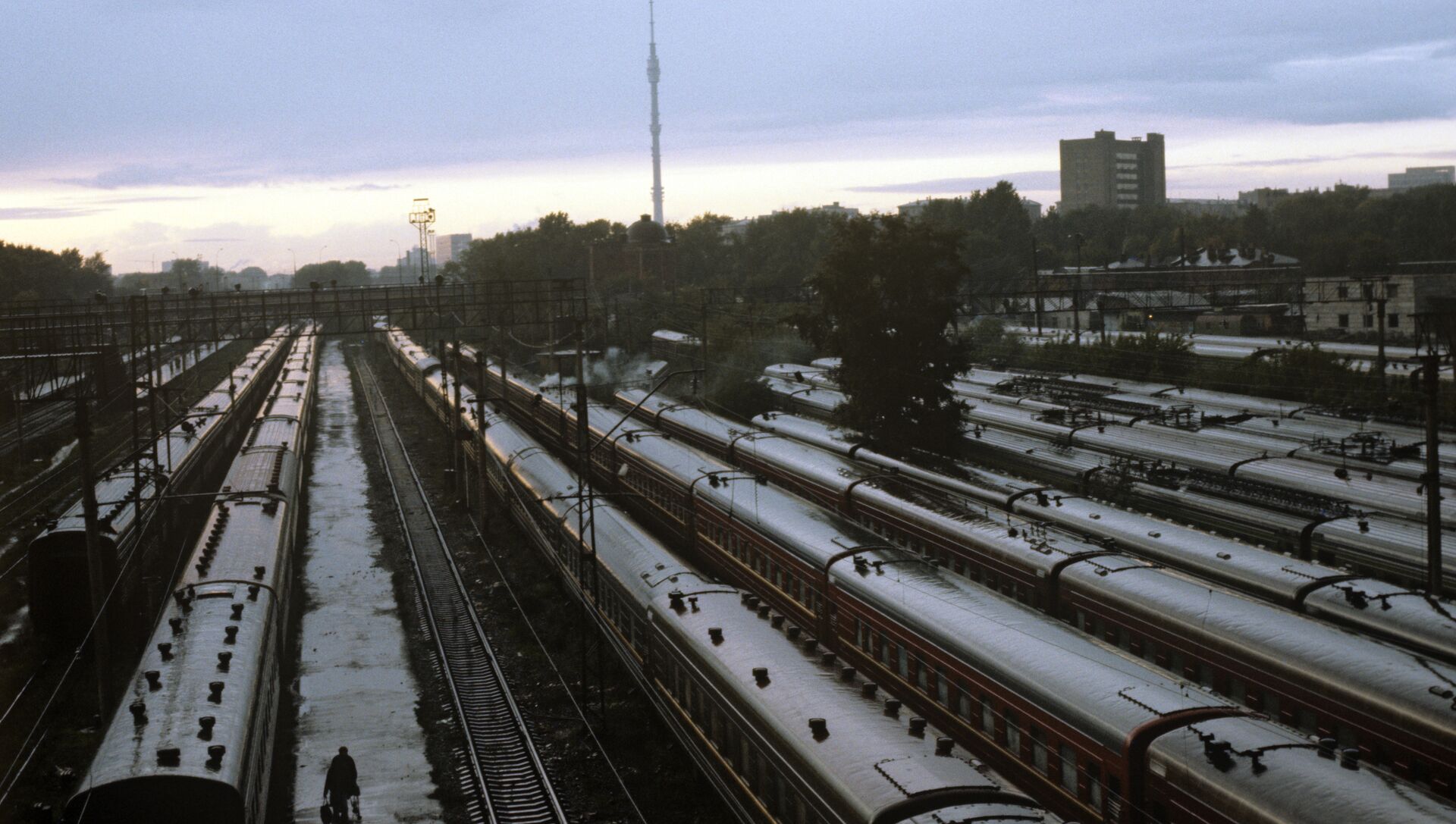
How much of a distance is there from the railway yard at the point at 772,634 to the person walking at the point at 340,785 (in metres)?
0.73

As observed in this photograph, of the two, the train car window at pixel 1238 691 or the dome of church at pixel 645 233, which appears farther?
the dome of church at pixel 645 233

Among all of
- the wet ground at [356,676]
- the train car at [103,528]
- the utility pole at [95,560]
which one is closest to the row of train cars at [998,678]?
the wet ground at [356,676]

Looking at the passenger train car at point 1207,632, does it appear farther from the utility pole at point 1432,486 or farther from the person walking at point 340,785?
the person walking at point 340,785

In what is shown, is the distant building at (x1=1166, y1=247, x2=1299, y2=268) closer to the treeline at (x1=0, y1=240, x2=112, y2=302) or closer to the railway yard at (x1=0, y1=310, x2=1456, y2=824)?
the railway yard at (x1=0, y1=310, x2=1456, y2=824)

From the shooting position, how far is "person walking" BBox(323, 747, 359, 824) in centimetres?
1598

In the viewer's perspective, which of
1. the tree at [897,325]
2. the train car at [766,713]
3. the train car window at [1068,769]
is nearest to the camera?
the train car at [766,713]

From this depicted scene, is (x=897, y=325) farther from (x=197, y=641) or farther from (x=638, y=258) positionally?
(x=638, y=258)

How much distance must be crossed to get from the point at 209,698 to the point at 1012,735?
9859mm

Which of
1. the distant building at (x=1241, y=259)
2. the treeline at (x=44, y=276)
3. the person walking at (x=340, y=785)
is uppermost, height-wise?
the treeline at (x=44, y=276)

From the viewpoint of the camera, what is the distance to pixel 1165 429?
32.8 m

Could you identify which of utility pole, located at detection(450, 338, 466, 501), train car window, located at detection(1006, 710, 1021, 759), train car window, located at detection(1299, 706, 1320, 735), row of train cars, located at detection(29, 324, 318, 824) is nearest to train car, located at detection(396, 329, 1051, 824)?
train car window, located at detection(1006, 710, 1021, 759)

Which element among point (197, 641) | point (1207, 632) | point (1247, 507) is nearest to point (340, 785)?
point (197, 641)

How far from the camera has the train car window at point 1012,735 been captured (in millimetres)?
13922

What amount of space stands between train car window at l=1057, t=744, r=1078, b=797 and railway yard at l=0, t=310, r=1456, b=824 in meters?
0.04
